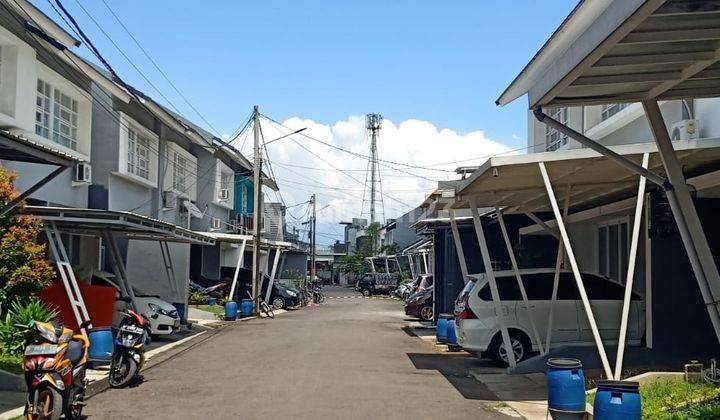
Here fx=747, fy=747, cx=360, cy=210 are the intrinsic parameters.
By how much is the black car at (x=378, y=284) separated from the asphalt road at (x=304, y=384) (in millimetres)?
38612

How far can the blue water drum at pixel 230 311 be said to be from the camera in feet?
85.1

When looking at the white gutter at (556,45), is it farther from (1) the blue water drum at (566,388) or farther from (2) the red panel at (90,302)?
(2) the red panel at (90,302)

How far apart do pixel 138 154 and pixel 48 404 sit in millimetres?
17049

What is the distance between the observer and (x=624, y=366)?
11.8 metres

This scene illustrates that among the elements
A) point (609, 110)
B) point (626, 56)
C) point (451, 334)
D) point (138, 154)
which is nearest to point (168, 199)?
point (138, 154)

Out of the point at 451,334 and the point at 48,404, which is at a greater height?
the point at 48,404

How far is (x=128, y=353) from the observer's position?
1132 cm

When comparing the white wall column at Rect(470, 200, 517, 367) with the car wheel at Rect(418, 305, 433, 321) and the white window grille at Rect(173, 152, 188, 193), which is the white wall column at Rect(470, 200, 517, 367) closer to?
the car wheel at Rect(418, 305, 433, 321)

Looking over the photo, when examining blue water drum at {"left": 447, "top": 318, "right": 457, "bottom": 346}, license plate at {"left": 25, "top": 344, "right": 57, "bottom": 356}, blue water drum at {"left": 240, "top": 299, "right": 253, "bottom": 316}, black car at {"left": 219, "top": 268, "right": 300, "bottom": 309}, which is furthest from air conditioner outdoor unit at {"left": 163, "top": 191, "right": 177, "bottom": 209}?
license plate at {"left": 25, "top": 344, "right": 57, "bottom": 356}

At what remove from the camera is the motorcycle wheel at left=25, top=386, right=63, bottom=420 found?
761 cm

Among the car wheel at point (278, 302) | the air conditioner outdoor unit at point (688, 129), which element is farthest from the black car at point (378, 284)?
the air conditioner outdoor unit at point (688, 129)

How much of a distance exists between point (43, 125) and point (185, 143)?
1332cm

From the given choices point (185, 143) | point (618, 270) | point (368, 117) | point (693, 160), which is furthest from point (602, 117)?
point (368, 117)

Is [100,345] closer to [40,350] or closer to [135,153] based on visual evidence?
[40,350]
